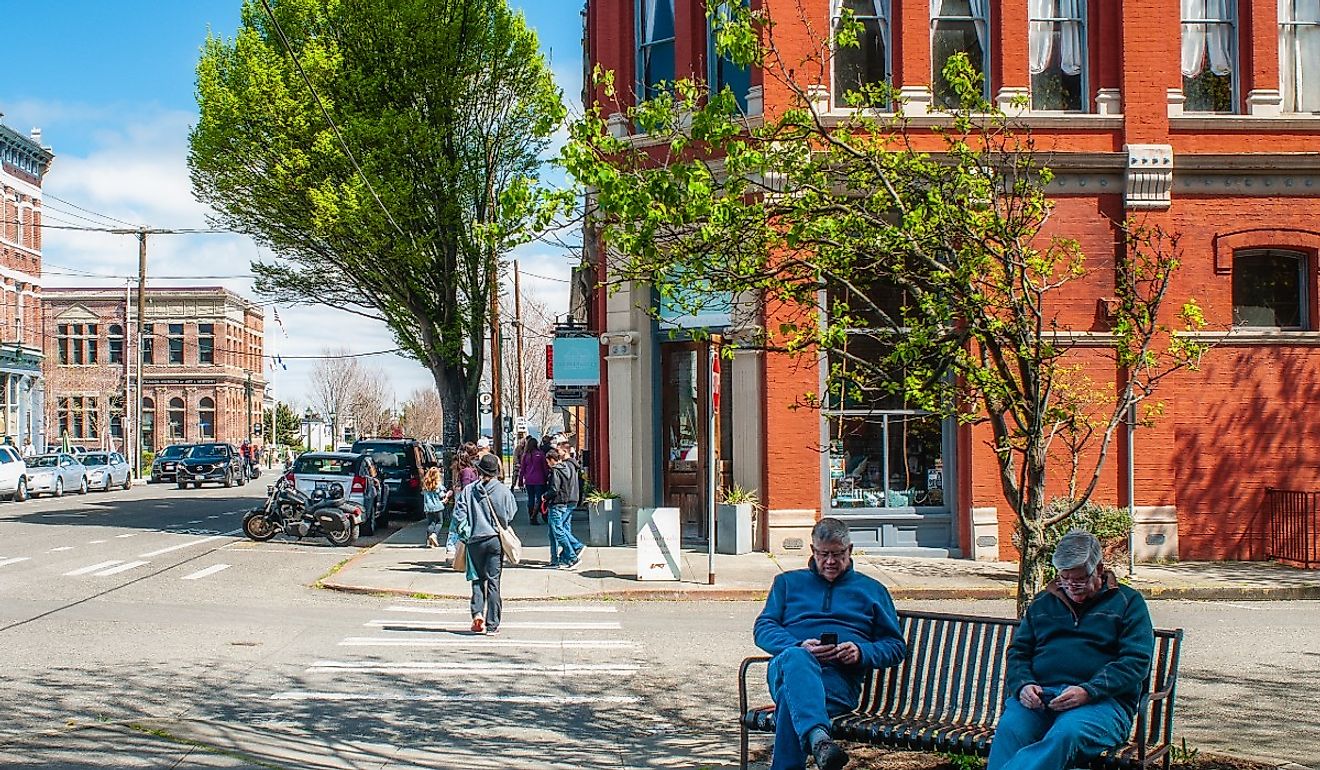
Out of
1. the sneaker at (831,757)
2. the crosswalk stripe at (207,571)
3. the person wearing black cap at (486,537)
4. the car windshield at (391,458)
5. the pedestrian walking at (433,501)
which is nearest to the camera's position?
the sneaker at (831,757)

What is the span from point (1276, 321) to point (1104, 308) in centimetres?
277

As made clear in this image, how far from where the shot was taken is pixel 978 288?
771cm

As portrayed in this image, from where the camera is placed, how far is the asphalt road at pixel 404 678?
7.93 m

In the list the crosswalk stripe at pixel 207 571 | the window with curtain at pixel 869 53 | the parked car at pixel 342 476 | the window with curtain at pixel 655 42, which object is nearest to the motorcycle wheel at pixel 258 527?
the parked car at pixel 342 476

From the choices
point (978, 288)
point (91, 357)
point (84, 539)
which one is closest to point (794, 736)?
point (978, 288)

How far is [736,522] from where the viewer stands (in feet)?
63.4

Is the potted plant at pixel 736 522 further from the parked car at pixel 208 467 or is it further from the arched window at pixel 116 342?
the arched window at pixel 116 342

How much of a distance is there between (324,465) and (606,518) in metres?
7.45

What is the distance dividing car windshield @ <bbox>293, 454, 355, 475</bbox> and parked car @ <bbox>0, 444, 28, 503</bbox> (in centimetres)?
1940

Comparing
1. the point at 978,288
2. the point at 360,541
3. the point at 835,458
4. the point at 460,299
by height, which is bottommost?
the point at 360,541

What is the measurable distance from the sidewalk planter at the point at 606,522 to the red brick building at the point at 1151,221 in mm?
2418

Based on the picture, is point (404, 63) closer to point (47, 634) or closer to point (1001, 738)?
point (47, 634)

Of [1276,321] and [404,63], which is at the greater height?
[404,63]

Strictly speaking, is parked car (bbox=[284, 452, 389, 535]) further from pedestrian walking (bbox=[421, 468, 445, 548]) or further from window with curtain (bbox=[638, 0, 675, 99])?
window with curtain (bbox=[638, 0, 675, 99])
